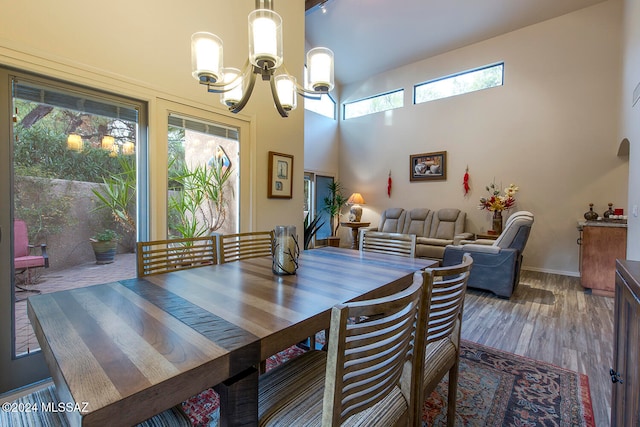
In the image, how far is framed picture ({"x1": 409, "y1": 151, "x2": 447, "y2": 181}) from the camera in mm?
5707

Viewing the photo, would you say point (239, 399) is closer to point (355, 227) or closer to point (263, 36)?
point (263, 36)

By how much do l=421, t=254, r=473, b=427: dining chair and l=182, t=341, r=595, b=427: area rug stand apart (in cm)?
32

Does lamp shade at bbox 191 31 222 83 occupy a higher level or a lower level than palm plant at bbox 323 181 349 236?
higher

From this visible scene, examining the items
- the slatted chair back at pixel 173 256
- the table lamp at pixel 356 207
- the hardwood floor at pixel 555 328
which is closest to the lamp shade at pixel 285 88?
the slatted chair back at pixel 173 256

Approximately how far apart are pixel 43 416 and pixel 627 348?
1858mm

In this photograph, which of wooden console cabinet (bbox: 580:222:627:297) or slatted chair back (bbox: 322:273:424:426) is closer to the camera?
slatted chair back (bbox: 322:273:424:426)

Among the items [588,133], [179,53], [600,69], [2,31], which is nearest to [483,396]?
[179,53]

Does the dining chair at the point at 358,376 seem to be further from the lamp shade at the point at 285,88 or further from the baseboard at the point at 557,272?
the baseboard at the point at 557,272

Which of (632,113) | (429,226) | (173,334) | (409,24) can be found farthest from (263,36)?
(429,226)

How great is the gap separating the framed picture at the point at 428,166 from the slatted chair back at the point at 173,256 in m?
5.01

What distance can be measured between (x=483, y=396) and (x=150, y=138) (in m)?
3.01

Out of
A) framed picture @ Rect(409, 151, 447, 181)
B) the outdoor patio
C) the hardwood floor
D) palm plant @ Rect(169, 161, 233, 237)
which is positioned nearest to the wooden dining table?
the outdoor patio

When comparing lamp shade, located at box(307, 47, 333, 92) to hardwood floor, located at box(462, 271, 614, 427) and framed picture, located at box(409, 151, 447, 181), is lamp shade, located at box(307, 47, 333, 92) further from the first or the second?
framed picture, located at box(409, 151, 447, 181)

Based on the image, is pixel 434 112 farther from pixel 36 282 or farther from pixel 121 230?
pixel 36 282
